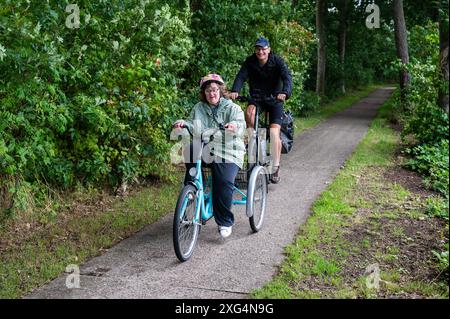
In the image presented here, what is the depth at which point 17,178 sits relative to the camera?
19.0 ft

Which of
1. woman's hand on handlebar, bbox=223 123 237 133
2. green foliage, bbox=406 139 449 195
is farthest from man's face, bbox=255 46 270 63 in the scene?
green foliage, bbox=406 139 449 195

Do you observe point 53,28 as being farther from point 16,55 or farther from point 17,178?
point 17,178

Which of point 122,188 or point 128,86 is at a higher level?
point 128,86

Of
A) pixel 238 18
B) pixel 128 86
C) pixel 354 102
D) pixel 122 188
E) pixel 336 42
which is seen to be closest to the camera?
pixel 128 86

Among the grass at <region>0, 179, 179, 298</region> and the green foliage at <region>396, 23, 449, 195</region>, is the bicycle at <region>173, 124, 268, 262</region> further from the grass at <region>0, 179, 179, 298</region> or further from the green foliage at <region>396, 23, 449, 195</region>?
the green foliage at <region>396, 23, 449, 195</region>

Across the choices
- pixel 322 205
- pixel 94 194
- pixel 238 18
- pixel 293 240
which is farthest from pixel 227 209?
pixel 238 18

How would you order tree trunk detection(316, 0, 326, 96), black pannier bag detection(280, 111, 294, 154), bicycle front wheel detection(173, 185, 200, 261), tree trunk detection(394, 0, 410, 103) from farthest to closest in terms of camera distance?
tree trunk detection(316, 0, 326, 96), tree trunk detection(394, 0, 410, 103), black pannier bag detection(280, 111, 294, 154), bicycle front wheel detection(173, 185, 200, 261)

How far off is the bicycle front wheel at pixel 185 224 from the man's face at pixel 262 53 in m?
2.84

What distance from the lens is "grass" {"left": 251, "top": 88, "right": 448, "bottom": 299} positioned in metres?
4.43

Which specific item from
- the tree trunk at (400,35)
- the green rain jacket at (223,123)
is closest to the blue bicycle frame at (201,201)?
the green rain jacket at (223,123)

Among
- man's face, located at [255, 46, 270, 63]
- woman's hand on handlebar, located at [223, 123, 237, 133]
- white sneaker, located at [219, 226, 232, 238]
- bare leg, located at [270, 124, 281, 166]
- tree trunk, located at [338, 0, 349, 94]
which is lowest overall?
white sneaker, located at [219, 226, 232, 238]

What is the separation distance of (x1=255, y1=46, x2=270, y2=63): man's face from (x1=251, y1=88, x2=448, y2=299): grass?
6.92 feet
